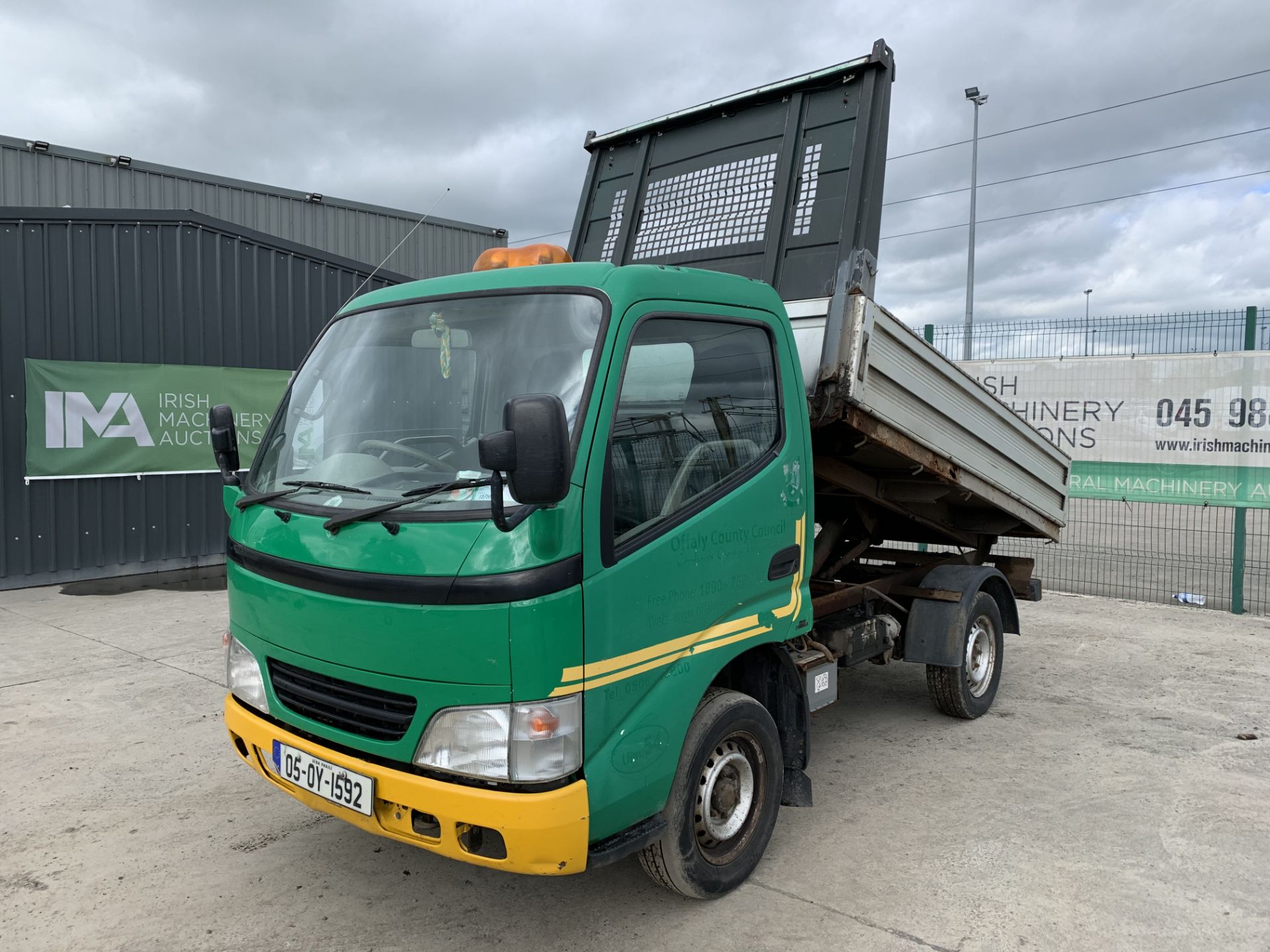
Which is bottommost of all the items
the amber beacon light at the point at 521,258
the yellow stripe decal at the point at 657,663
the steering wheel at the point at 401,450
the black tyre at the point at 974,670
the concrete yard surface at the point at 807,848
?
the concrete yard surface at the point at 807,848

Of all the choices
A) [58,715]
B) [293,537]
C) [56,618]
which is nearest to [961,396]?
[293,537]

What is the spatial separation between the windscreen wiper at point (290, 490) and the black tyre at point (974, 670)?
3.64 meters

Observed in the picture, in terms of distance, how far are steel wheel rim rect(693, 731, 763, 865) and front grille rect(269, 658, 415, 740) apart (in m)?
1.08

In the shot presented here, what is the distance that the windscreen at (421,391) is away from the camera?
113 inches

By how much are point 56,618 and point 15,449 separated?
2.13 metres

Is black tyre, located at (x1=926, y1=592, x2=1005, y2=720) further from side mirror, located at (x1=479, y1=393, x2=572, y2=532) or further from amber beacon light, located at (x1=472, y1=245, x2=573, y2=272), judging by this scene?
side mirror, located at (x1=479, y1=393, x2=572, y2=532)

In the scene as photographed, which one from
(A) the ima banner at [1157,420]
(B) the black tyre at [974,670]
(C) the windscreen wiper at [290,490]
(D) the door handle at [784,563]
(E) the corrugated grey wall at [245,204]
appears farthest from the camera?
(E) the corrugated grey wall at [245,204]

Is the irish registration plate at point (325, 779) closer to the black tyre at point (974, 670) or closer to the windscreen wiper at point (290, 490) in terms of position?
the windscreen wiper at point (290, 490)

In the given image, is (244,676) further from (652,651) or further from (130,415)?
(130,415)

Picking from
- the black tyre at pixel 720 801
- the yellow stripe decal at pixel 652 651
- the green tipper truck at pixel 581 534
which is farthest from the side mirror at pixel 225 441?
the black tyre at pixel 720 801

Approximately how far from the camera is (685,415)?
10.4 feet

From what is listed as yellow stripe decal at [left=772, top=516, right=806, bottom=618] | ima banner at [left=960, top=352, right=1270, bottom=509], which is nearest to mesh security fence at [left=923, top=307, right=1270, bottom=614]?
ima banner at [left=960, top=352, right=1270, bottom=509]

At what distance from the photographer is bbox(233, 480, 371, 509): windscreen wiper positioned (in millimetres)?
3010

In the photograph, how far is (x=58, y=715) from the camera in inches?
210
